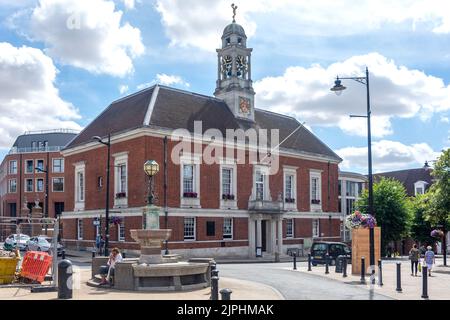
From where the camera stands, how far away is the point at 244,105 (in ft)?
153

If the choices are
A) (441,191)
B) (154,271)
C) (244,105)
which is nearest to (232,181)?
(244,105)

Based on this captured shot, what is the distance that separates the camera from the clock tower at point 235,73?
151ft

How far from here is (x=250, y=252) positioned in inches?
1672

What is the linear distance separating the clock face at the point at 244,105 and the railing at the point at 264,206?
845 cm

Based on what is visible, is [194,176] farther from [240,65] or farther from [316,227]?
[316,227]

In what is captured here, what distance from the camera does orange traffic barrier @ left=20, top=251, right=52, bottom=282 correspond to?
1770 cm

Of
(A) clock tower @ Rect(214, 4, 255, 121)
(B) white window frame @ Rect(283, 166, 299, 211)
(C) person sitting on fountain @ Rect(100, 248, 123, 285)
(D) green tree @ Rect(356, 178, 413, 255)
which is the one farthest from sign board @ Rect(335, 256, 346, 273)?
(D) green tree @ Rect(356, 178, 413, 255)

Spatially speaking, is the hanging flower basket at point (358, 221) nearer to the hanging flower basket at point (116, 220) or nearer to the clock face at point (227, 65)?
the hanging flower basket at point (116, 220)

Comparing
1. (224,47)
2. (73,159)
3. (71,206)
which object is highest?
(224,47)

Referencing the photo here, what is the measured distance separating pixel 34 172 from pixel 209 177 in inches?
1983
